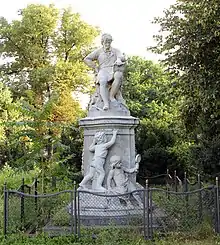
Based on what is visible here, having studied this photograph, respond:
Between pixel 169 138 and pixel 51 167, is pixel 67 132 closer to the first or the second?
pixel 169 138

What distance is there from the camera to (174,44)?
17891 mm

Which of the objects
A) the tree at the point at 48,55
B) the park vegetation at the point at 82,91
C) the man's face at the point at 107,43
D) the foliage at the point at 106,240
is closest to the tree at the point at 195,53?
the park vegetation at the point at 82,91

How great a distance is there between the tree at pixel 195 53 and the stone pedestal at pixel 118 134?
15.8ft

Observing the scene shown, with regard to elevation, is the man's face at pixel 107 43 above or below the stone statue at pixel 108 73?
above

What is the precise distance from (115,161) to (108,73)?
2.41 metres

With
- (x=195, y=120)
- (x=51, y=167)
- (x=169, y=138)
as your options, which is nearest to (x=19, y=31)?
(x=169, y=138)

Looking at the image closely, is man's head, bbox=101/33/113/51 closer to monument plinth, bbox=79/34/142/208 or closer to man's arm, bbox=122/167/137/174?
monument plinth, bbox=79/34/142/208

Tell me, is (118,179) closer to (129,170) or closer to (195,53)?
(129,170)

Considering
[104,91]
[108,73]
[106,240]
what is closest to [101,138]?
[104,91]

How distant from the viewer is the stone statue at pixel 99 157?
11.5m

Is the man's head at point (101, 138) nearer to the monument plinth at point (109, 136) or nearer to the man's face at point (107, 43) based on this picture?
the monument plinth at point (109, 136)

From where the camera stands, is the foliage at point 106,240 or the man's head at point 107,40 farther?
the man's head at point 107,40

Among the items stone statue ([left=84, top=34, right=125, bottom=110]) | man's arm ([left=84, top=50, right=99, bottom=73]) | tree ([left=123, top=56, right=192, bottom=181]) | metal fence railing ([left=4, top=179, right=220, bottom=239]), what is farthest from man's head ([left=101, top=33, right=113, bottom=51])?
tree ([left=123, top=56, right=192, bottom=181])

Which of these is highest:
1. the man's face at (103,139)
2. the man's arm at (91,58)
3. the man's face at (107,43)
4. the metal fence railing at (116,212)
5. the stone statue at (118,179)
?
the man's face at (107,43)
